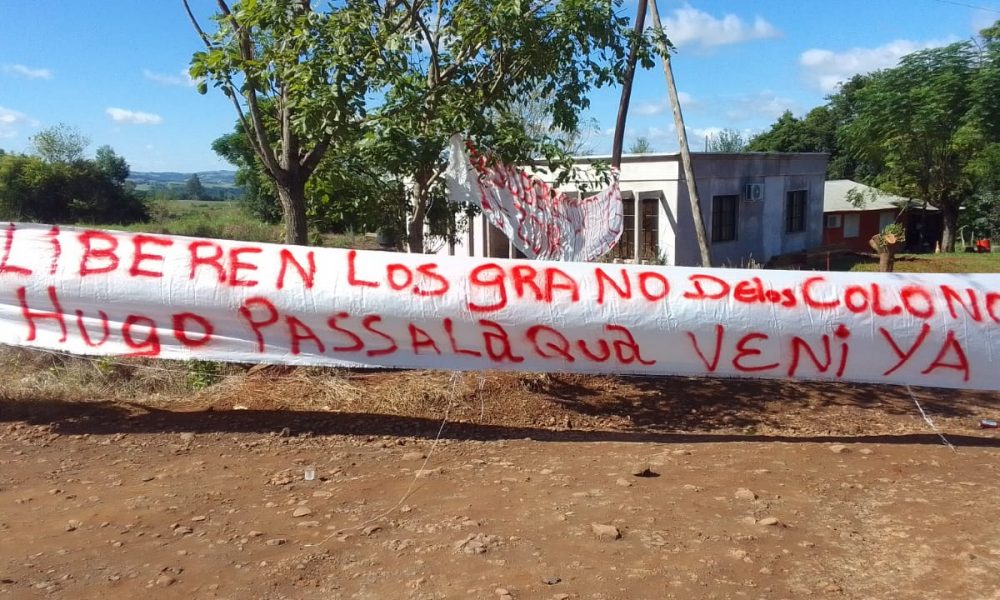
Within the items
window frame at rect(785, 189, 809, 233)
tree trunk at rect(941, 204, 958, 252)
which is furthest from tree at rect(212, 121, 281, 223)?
tree trunk at rect(941, 204, 958, 252)

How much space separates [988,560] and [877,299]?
2041 mm

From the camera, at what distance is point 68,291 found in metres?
5.20

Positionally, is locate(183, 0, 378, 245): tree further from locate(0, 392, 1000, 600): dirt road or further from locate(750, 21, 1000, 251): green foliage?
locate(750, 21, 1000, 251): green foliage

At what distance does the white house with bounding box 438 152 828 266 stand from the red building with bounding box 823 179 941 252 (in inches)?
283

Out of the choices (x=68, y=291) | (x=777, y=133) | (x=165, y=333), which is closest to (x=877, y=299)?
(x=165, y=333)

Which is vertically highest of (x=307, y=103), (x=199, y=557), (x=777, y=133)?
(x=777, y=133)

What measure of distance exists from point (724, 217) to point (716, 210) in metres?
0.55

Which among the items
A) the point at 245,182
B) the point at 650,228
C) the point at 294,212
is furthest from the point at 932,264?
the point at 245,182

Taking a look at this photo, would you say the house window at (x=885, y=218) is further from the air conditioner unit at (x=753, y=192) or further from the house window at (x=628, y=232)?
the house window at (x=628, y=232)

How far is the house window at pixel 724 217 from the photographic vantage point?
2097cm

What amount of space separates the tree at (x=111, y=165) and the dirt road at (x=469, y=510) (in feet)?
117

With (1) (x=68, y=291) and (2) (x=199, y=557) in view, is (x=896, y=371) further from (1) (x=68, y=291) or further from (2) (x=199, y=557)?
(1) (x=68, y=291)

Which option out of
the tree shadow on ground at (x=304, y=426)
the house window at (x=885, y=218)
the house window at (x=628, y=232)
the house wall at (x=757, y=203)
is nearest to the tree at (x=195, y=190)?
the house window at (x=885, y=218)

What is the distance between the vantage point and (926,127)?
28672 millimetres
